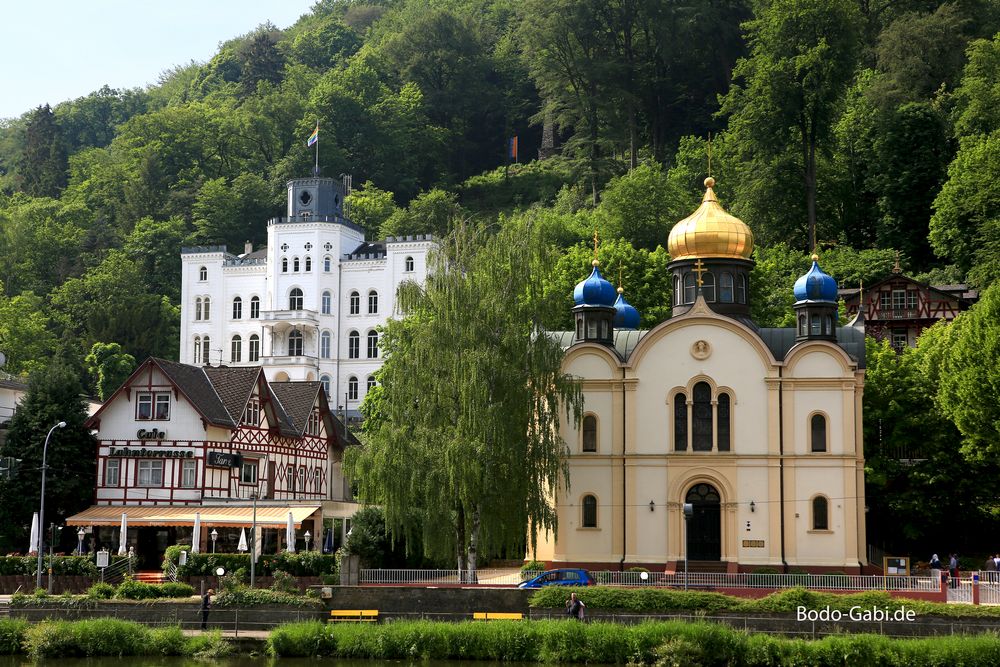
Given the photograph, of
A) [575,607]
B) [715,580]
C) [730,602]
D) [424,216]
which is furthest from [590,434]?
[424,216]

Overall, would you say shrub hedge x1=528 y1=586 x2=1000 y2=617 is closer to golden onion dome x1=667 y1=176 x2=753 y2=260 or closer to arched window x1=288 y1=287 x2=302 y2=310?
golden onion dome x1=667 y1=176 x2=753 y2=260

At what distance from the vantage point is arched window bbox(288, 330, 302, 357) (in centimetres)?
10175

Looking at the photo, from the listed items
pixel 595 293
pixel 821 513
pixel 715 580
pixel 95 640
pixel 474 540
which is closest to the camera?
pixel 95 640

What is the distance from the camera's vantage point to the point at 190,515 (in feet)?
183

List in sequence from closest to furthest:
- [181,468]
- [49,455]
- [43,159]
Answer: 1. [49,455]
2. [181,468]
3. [43,159]

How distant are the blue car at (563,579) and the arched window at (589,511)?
7.79 m

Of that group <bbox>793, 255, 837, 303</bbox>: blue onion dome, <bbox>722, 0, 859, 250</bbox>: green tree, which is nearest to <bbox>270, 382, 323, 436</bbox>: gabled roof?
<bbox>793, 255, 837, 303</bbox>: blue onion dome

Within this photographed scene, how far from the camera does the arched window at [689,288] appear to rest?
55250 millimetres

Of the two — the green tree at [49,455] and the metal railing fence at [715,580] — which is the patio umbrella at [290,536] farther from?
the green tree at [49,455]

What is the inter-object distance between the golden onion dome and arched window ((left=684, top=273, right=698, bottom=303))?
795 mm

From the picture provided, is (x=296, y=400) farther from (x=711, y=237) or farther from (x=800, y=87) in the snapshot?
(x=800, y=87)

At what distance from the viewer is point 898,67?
9088 centimetres

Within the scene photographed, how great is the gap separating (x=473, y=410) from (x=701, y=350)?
10509mm

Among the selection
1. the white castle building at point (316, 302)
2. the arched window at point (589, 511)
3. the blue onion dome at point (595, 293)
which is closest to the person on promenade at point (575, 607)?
the arched window at point (589, 511)
